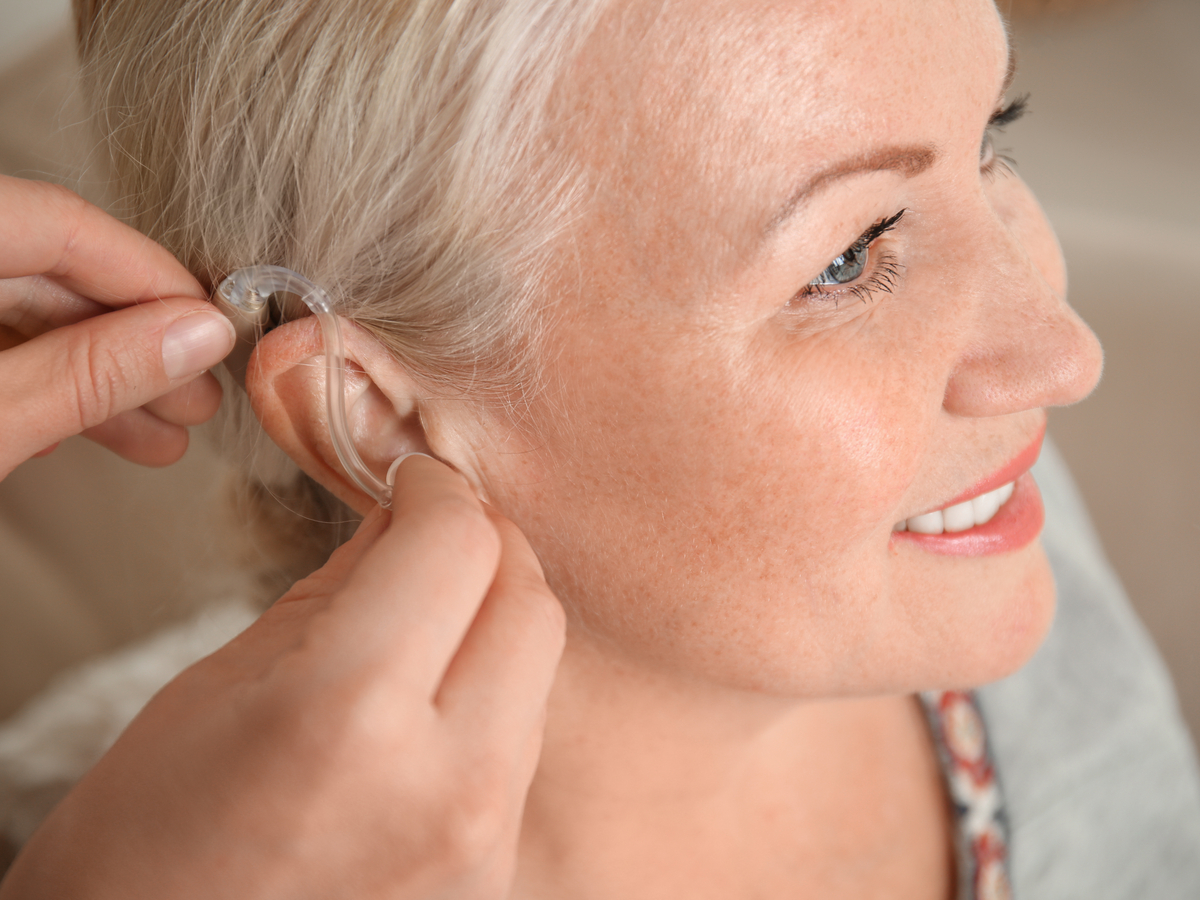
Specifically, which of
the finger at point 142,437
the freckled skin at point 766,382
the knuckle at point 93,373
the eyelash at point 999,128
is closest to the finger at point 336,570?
the freckled skin at point 766,382

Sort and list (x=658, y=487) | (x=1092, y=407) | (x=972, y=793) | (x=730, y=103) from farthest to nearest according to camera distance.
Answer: (x=1092, y=407)
(x=972, y=793)
(x=658, y=487)
(x=730, y=103)

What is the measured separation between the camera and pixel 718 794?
94cm

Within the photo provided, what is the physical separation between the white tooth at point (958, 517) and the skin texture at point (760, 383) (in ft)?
0.14

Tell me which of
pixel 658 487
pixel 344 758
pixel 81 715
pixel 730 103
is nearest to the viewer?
pixel 344 758

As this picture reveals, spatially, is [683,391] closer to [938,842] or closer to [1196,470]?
[938,842]

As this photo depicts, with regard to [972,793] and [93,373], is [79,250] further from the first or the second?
[972,793]

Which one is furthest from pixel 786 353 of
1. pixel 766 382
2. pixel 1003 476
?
pixel 1003 476

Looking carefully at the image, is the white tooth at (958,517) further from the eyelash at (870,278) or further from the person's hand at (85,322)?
the person's hand at (85,322)

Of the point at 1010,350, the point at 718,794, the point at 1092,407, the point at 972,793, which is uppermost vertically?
the point at 1010,350

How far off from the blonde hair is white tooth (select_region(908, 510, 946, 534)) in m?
0.35

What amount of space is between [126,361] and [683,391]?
0.39 meters

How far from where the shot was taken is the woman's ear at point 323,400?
0.68 m

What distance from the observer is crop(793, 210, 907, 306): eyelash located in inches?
25.0

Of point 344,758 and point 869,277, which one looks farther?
point 869,277
